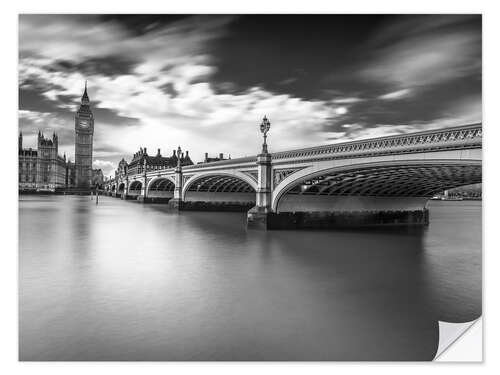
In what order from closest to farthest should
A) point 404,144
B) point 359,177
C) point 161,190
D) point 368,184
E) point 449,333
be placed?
point 449,333 < point 404,144 < point 359,177 < point 368,184 < point 161,190

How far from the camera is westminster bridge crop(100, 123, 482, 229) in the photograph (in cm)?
1067

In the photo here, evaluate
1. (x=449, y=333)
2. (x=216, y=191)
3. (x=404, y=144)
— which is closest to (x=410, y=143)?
(x=404, y=144)

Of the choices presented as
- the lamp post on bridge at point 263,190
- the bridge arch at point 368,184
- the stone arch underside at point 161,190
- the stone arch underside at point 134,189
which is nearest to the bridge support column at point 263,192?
the lamp post on bridge at point 263,190

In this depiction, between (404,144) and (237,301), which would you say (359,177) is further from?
(237,301)

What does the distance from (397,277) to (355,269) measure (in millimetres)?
1134

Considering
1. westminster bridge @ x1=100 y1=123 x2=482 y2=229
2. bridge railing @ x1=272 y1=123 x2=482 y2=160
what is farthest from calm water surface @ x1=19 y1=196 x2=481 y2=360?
bridge railing @ x1=272 y1=123 x2=482 y2=160

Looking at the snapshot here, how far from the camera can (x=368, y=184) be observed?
A: 19375 millimetres

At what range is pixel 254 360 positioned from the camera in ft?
13.7

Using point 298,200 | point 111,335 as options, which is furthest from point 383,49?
point 298,200

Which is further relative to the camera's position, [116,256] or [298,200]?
[298,200]

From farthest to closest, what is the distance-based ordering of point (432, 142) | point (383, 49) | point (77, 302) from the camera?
point (432, 142)
point (383, 49)
point (77, 302)

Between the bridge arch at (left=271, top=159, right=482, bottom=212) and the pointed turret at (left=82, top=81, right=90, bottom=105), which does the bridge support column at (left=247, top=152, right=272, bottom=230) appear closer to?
the bridge arch at (left=271, top=159, right=482, bottom=212)

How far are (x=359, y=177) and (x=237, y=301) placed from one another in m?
12.4
